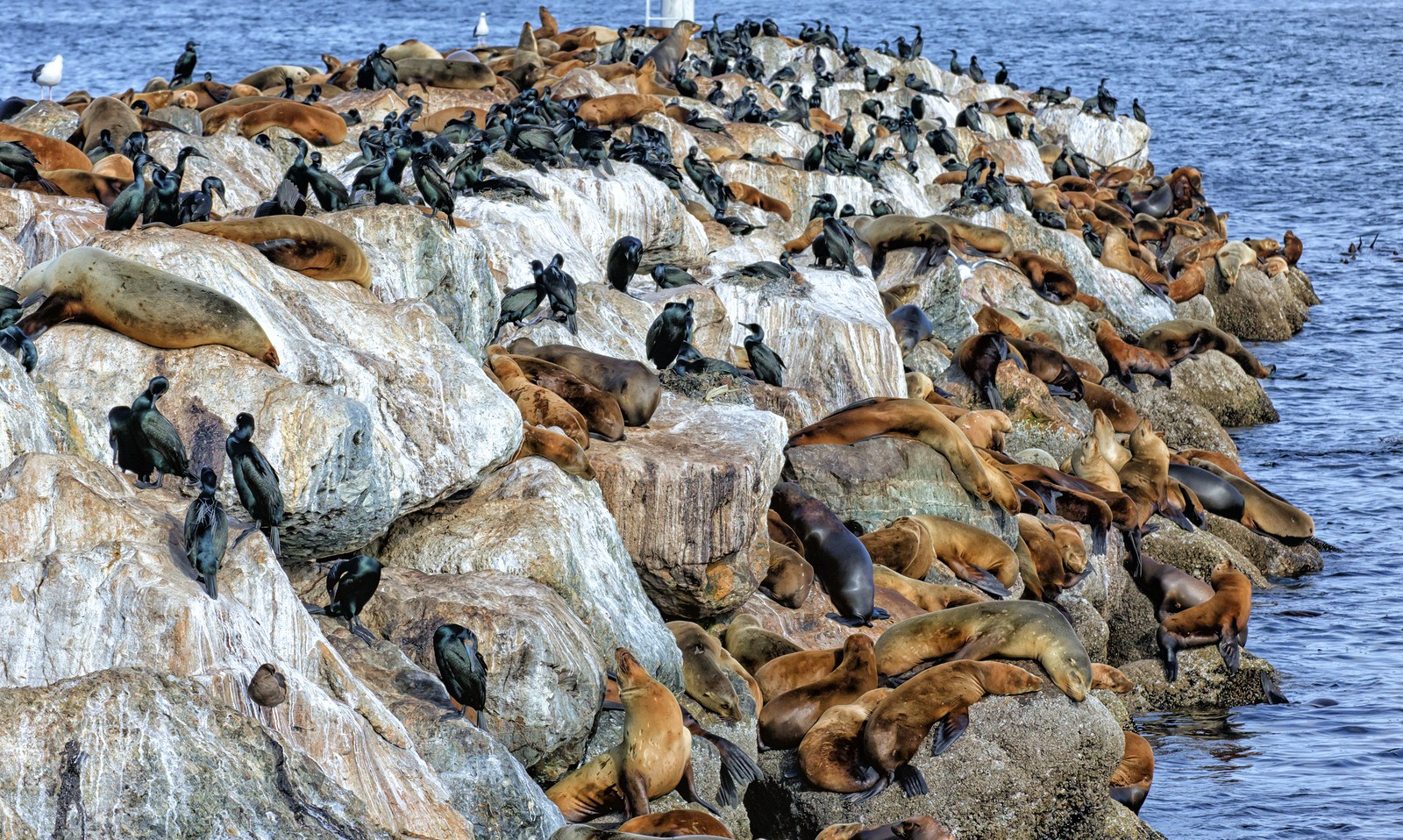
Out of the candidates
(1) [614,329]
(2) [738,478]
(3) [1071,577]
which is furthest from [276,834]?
(3) [1071,577]

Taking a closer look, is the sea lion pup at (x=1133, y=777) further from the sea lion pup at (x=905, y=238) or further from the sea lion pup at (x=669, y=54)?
the sea lion pup at (x=669, y=54)

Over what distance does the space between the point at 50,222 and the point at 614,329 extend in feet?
15.0

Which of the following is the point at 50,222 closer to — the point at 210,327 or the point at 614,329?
the point at 210,327

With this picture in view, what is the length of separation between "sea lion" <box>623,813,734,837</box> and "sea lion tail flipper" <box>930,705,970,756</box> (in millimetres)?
1507

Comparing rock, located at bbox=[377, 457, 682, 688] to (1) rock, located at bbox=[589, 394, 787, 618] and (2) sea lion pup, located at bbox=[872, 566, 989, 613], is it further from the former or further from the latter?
(2) sea lion pup, located at bbox=[872, 566, 989, 613]

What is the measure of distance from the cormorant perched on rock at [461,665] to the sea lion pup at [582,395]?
334cm

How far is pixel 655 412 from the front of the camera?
12016mm

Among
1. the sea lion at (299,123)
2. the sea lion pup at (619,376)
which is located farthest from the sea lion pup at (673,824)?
the sea lion at (299,123)

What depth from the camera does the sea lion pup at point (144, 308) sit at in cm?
862

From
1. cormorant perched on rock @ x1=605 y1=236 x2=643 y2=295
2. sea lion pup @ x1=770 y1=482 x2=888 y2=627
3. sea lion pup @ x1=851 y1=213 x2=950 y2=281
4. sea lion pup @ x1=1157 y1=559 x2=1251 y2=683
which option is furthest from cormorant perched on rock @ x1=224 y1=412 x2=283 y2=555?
sea lion pup @ x1=851 y1=213 x2=950 y2=281

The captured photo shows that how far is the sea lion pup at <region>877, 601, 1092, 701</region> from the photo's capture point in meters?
9.54

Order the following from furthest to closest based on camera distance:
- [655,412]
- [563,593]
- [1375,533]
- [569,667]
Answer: [1375,533] → [655,412] → [563,593] → [569,667]

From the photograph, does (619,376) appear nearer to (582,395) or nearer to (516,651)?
(582,395)

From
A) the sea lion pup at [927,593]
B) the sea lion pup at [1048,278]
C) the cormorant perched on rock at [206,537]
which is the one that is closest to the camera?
the cormorant perched on rock at [206,537]
